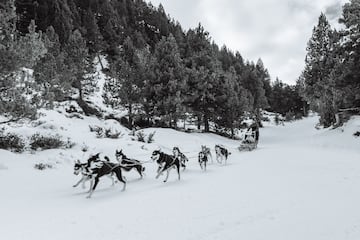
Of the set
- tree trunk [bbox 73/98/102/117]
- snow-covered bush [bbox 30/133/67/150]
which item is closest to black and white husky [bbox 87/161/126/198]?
snow-covered bush [bbox 30/133/67/150]

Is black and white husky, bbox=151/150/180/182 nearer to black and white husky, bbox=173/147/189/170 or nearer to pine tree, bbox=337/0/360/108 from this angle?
black and white husky, bbox=173/147/189/170

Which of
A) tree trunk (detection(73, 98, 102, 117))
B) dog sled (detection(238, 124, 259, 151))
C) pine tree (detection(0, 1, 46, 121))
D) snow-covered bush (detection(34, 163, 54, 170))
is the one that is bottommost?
snow-covered bush (detection(34, 163, 54, 170))

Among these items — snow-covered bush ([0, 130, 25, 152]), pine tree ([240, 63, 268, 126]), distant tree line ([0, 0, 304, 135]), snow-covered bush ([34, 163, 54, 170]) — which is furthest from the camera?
pine tree ([240, 63, 268, 126])

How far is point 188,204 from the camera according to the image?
6.54 meters

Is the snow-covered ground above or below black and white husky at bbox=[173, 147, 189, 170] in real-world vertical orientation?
below

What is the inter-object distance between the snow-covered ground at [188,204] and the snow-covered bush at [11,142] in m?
0.97

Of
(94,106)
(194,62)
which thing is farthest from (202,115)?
(94,106)

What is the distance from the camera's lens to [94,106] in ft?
116

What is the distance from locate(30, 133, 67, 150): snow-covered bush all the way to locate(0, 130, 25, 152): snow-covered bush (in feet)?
1.49

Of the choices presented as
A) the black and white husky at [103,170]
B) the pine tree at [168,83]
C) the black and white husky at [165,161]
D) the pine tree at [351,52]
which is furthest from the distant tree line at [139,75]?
the pine tree at [351,52]

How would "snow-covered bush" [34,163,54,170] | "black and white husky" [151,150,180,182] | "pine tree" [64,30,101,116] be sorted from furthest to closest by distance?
"pine tree" [64,30,101,116], "snow-covered bush" [34,163,54,170], "black and white husky" [151,150,180,182]

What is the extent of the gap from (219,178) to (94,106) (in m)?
28.5

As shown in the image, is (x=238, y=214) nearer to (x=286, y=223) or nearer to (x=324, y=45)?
(x=286, y=223)

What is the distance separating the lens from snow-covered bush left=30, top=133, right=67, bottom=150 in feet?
43.5
